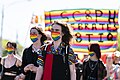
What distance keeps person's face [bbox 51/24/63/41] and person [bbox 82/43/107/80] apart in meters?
2.43

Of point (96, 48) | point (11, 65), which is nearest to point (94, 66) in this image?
point (96, 48)

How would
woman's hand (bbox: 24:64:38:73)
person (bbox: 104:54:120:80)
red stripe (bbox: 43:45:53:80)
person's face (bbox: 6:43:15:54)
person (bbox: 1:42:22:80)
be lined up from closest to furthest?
red stripe (bbox: 43:45:53:80)
woman's hand (bbox: 24:64:38:73)
person (bbox: 1:42:22:80)
person's face (bbox: 6:43:15:54)
person (bbox: 104:54:120:80)

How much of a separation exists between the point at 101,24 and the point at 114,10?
0.62 metres

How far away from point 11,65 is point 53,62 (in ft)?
7.28

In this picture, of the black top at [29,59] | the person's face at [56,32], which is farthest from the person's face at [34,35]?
the person's face at [56,32]

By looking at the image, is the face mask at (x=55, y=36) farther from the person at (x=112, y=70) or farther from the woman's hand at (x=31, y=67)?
the person at (x=112, y=70)

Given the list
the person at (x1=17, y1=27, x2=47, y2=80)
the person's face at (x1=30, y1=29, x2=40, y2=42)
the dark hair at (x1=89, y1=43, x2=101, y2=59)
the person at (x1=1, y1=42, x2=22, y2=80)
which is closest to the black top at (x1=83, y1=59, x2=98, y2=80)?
the dark hair at (x1=89, y1=43, x2=101, y2=59)

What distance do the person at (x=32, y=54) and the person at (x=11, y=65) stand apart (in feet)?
2.81

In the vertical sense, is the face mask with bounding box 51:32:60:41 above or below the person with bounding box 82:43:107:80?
above

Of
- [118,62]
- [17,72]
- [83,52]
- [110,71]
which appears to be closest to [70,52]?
[17,72]

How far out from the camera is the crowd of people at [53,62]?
693 centimetres

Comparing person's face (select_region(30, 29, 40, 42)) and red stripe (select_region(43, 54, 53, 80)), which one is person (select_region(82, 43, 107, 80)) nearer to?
person's face (select_region(30, 29, 40, 42))

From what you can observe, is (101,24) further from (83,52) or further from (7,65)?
(7,65)

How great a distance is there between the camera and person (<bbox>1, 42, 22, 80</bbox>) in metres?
8.94
